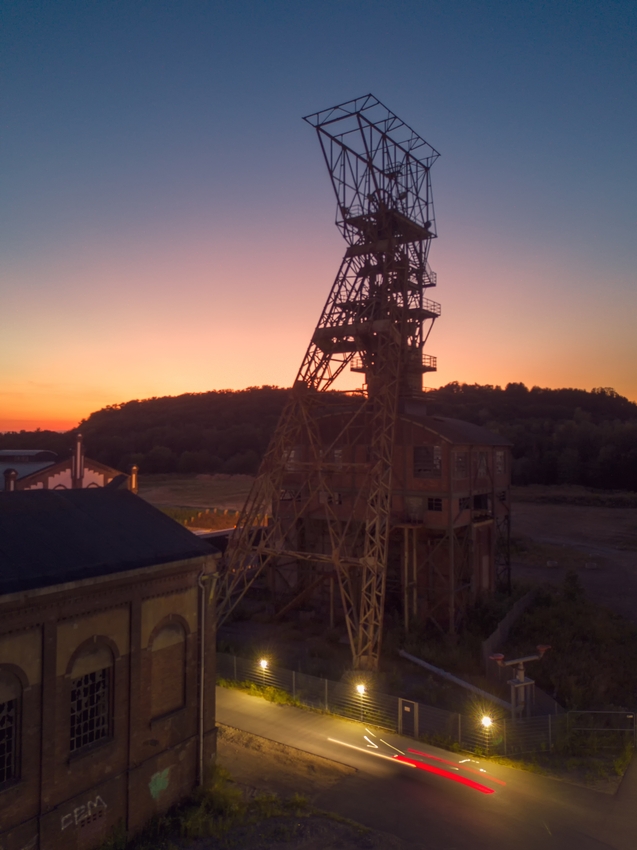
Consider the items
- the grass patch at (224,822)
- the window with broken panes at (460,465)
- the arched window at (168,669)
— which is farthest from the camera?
the window with broken panes at (460,465)

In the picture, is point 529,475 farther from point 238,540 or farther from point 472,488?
point 238,540

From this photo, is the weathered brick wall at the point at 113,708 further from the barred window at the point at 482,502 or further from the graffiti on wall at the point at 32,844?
the barred window at the point at 482,502

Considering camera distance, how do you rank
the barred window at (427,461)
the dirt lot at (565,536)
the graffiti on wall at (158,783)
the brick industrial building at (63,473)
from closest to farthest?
the graffiti on wall at (158,783)
the barred window at (427,461)
the brick industrial building at (63,473)
the dirt lot at (565,536)

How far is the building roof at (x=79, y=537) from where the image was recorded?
33.8 feet

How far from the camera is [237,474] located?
104938 millimetres

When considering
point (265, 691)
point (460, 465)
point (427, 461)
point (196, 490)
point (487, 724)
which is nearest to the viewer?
point (487, 724)

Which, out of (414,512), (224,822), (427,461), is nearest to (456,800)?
(224,822)

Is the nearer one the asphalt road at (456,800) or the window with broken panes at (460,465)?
the asphalt road at (456,800)

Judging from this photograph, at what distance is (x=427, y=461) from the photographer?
2438cm

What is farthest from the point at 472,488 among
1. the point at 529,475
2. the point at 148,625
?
the point at 529,475

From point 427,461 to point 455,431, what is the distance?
220cm

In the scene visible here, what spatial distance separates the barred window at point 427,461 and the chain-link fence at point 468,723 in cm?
932

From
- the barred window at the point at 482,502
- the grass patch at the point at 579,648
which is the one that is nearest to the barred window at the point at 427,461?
the barred window at the point at 482,502

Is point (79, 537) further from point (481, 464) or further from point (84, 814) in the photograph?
point (481, 464)
